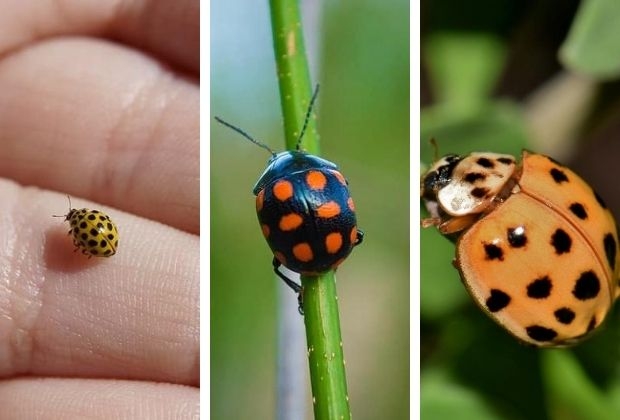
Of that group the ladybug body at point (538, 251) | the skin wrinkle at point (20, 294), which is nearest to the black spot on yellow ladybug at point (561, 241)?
the ladybug body at point (538, 251)

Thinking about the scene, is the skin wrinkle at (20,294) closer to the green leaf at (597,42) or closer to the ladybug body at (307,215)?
the ladybug body at (307,215)

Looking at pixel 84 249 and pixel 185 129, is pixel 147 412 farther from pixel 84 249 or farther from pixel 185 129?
pixel 185 129

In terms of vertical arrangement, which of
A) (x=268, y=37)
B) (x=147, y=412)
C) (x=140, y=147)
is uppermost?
(x=268, y=37)

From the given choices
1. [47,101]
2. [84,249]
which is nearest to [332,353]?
[84,249]

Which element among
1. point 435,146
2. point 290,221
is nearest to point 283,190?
point 290,221

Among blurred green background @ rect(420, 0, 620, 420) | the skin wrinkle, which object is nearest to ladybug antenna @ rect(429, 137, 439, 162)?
blurred green background @ rect(420, 0, 620, 420)

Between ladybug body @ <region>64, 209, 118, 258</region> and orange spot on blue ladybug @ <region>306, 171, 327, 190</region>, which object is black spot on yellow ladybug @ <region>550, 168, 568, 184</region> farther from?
ladybug body @ <region>64, 209, 118, 258</region>
